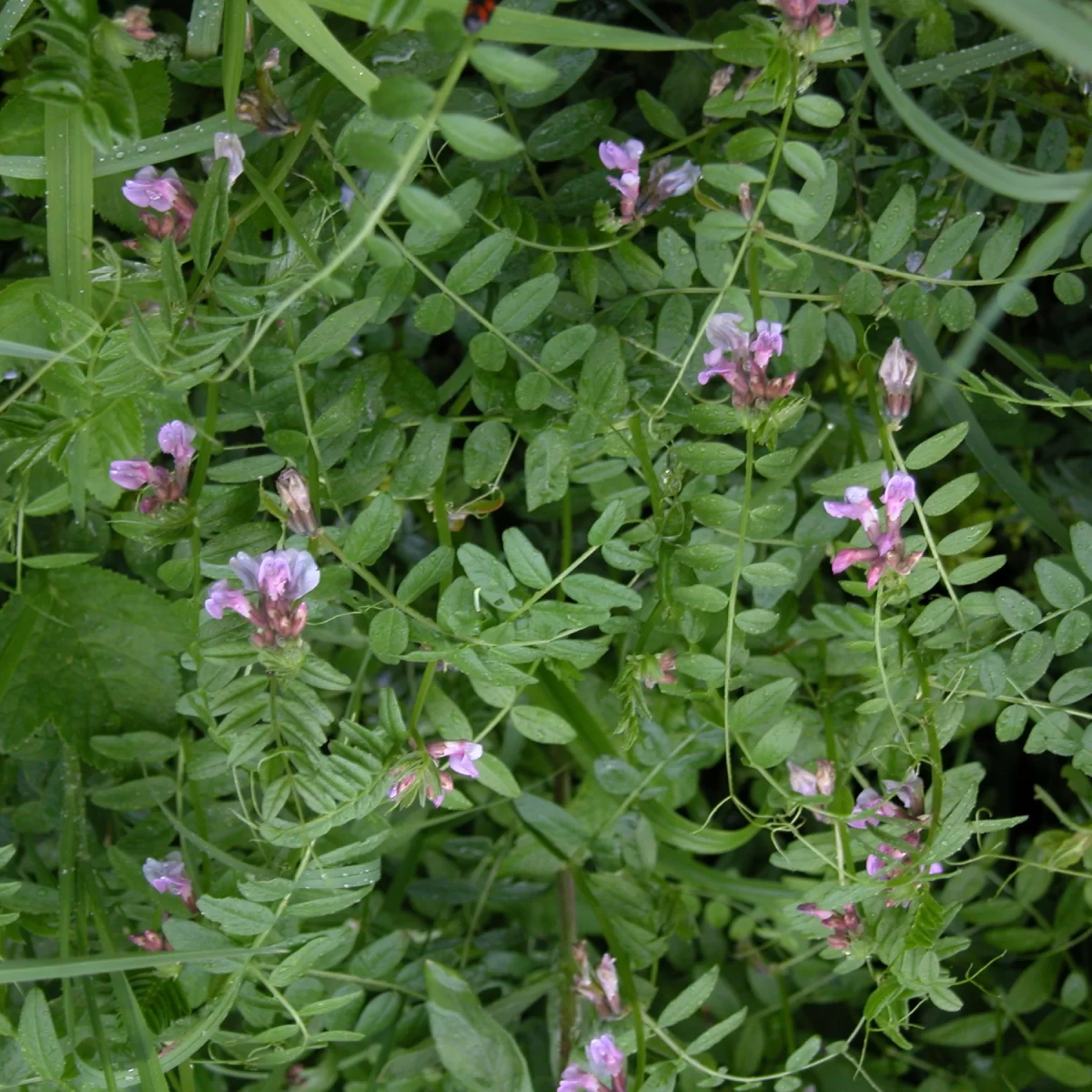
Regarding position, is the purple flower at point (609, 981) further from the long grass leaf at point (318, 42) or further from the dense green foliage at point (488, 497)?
the long grass leaf at point (318, 42)

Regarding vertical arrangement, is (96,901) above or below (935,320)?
below

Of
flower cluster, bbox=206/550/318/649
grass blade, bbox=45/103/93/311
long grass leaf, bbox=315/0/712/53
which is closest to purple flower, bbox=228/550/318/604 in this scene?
flower cluster, bbox=206/550/318/649

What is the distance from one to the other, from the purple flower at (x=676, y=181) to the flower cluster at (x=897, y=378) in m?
0.21

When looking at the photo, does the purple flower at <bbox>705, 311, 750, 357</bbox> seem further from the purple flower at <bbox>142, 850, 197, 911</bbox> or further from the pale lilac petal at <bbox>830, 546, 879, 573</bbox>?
the purple flower at <bbox>142, 850, 197, 911</bbox>

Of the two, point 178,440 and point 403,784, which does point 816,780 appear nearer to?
point 403,784

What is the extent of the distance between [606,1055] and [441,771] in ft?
1.03

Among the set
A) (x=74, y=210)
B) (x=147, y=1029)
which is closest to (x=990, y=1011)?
(x=147, y=1029)

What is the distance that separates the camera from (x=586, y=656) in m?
0.77

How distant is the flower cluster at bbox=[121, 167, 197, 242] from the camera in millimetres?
767

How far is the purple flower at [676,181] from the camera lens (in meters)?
0.83

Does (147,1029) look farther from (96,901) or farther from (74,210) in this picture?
(74,210)

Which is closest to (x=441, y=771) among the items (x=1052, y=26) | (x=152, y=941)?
(x=152, y=941)

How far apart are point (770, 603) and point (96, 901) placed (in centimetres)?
65

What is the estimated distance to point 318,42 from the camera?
69 centimetres
